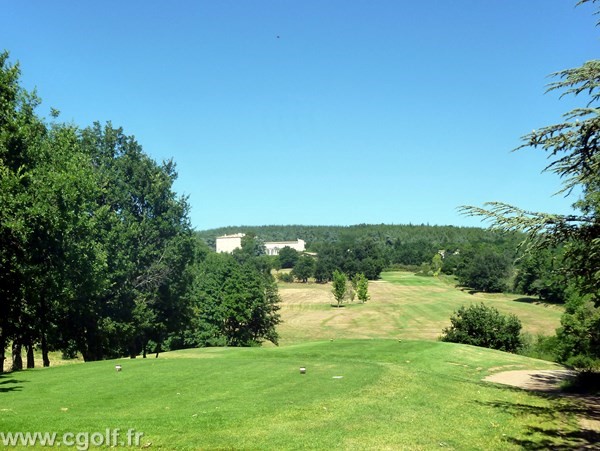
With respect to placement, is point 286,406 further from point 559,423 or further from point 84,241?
point 84,241

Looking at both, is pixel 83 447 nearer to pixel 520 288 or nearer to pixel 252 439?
pixel 252 439

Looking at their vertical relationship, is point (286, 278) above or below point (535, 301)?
above

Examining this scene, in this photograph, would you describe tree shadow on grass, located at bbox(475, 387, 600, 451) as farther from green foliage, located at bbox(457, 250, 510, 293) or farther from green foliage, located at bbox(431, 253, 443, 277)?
green foliage, located at bbox(431, 253, 443, 277)

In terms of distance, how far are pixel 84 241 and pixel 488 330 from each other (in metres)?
31.8

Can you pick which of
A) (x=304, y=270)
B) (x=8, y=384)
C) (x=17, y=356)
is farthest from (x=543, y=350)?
(x=304, y=270)

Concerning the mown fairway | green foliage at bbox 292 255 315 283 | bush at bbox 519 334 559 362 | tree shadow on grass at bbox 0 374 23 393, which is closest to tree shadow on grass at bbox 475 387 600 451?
tree shadow on grass at bbox 0 374 23 393

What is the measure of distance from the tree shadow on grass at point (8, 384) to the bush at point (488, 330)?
107 ft

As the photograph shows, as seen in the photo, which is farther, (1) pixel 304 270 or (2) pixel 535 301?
(1) pixel 304 270

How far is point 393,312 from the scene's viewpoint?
3883 inches

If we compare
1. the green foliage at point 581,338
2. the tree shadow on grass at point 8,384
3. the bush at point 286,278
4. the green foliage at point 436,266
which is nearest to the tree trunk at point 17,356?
the tree shadow on grass at point 8,384

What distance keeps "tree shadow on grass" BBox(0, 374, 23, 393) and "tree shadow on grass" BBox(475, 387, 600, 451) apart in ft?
50.5

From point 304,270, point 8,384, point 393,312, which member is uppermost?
point 304,270

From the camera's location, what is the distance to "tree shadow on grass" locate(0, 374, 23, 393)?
15.5 meters

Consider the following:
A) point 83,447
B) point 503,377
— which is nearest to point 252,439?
point 83,447
